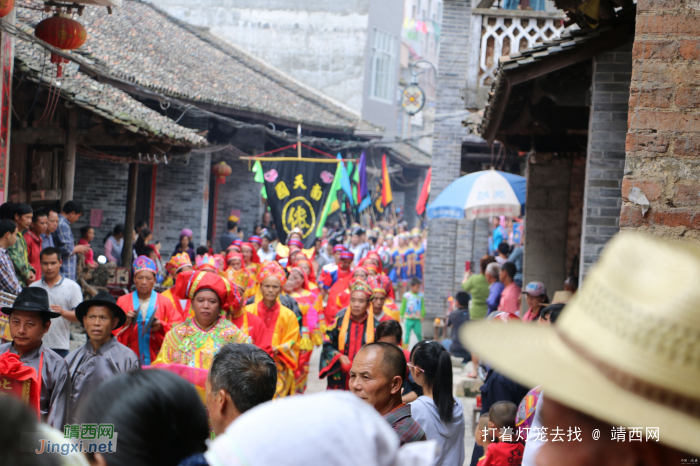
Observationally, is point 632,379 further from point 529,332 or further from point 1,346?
point 1,346

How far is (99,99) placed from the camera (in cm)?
1012

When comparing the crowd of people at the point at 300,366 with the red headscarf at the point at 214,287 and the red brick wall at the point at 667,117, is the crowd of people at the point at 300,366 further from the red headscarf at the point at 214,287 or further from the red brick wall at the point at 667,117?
the red brick wall at the point at 667,117

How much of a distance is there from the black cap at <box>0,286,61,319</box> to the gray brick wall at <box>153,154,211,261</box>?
1258 cm

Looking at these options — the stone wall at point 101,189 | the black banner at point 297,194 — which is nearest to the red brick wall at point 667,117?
the black banner at point 297,194

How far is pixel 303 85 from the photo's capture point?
27672 mm

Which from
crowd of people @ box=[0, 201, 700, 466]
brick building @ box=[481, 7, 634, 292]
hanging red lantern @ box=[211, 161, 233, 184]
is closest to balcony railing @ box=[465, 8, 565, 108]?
brick building @ box=[481, 7, 634, 292]

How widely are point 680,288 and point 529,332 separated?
37 centimetres

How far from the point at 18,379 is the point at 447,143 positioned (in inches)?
432

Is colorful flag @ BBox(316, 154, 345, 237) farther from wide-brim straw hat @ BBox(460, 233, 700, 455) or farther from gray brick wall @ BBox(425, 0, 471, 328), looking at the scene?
wide-brim straw hat @ BBox(460, 233, 700, 455)

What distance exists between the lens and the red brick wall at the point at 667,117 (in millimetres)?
3953

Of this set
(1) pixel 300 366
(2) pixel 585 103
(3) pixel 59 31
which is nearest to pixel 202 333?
(1) pixel 300 366

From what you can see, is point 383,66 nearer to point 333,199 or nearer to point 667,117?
point 333,199

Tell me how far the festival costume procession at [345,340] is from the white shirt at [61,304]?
2352 mm

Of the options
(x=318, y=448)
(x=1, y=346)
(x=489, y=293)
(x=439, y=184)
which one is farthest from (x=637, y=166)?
(x=439, y=184)
